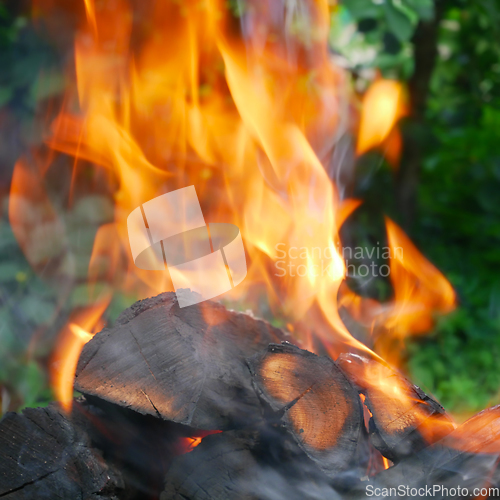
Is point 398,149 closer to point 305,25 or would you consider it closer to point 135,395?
point 305,25

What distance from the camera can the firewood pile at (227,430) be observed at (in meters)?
1.05

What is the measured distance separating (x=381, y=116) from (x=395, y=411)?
2677 mm

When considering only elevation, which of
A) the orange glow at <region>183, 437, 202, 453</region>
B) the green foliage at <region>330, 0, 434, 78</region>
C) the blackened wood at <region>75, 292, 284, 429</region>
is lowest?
the orange glow at <region>183, 437, 202, 453</region>

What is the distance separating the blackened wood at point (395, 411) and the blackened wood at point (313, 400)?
55 millimetres

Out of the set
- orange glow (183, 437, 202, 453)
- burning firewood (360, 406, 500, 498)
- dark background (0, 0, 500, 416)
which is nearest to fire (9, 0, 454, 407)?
dark background (0, 0, 500, 416)

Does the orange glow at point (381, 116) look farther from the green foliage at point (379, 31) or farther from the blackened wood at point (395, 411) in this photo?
the blackened wood at point (395, 411)

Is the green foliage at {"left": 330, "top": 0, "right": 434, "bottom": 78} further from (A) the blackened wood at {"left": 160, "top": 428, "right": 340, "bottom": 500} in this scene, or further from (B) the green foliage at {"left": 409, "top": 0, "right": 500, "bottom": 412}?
(A) the blackened wood at {"left": 160, "top": 428, "right": 340, "bottom": 500}

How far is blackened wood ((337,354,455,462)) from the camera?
1.13 m

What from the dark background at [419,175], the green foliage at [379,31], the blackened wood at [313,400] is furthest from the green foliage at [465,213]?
the blackened wood at [313,400]

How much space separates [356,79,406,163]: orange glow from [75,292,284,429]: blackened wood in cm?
242

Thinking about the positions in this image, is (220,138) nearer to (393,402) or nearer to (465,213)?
(465,213)

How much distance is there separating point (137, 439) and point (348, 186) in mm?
2630

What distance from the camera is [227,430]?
1.19 meters

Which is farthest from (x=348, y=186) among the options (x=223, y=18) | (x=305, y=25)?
(x=223, y=18)
